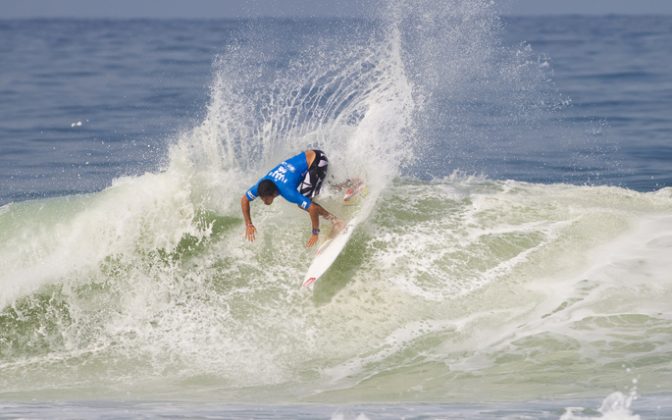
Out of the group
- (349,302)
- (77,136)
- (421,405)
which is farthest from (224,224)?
(77,136)

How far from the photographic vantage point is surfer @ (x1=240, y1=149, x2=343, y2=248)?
941cm

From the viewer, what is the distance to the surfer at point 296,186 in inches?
370

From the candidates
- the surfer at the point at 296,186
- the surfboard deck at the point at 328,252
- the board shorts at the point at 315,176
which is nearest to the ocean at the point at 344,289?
the surfboard deck at the point at 328,252

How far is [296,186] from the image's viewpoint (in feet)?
31.4

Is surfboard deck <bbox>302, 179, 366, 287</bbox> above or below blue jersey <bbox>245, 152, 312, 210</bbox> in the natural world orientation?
below

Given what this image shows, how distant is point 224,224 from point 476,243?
9.28 feet

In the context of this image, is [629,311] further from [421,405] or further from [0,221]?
[0,221]

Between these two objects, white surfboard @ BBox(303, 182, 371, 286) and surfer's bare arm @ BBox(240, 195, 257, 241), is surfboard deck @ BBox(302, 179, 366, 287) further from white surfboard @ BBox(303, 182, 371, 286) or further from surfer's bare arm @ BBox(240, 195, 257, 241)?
surfer's bare arm @ BBox(240, 195, 257, 241)

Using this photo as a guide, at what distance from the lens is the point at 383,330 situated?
9.48m

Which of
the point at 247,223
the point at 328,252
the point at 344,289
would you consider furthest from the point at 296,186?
the point at 344,289

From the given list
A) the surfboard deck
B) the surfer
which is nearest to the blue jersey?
the surfer

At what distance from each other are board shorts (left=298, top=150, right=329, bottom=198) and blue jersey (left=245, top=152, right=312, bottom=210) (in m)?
0.07

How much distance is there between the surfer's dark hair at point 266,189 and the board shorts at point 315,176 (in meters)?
0.35

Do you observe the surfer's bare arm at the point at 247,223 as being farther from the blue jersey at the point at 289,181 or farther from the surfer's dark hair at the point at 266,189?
the surfer's dark hair at the point at 266,189
